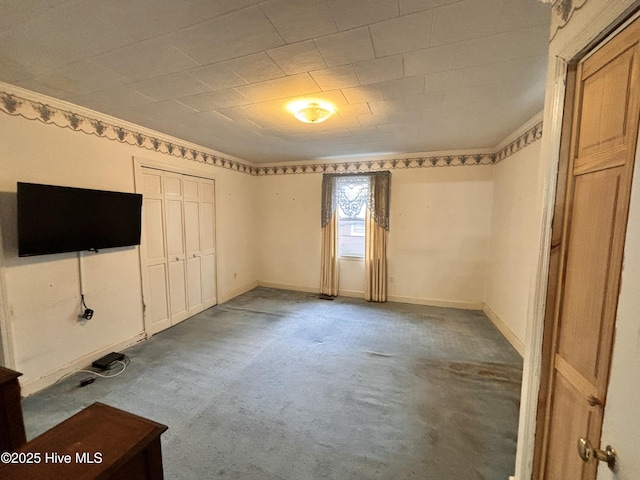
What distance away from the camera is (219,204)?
14.7ft

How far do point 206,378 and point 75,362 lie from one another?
1284 mm

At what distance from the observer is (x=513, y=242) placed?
10.9ft

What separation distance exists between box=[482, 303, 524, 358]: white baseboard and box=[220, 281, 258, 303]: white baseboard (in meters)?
4.12

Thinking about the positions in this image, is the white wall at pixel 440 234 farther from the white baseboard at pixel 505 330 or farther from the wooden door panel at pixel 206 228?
the wooden door panel at pixel 206 228

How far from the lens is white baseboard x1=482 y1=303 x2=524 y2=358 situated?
300cm

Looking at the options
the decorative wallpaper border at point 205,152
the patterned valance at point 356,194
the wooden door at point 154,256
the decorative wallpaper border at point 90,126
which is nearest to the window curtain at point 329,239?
the patterned valance at point 356,194

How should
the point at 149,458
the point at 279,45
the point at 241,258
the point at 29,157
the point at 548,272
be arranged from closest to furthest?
the point at 149,458, the point at 548,272, the point at 279,45, the point at 29,157, the point at 241,258

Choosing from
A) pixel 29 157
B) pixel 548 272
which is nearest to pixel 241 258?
pixel 29 157

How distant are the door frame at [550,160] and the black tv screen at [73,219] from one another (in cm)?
327

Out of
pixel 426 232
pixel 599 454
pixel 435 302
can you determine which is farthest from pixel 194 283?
pixel 599 454

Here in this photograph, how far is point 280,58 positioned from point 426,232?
3537mm

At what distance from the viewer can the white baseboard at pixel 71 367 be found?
227 cm

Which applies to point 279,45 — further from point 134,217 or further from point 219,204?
point 219,204

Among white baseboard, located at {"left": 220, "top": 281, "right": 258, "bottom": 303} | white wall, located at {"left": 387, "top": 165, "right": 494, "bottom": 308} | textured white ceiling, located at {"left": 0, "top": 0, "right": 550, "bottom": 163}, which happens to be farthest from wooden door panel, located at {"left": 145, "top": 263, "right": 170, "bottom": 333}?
white wall, located at {"left": 387, "top": 165, "right": 494, "bottom": 308}
